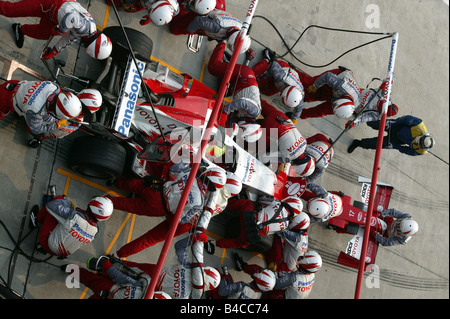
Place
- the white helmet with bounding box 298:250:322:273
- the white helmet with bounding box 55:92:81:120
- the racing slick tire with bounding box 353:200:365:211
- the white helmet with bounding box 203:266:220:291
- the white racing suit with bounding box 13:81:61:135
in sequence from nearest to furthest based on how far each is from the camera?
the white helmet with bounding box 55:92:81:120, the white racing suit with bounding box 13:81:61:135, the white helmet with bounding box 203:266:220:291, the white helmet with bounding box 298:250:322:273, the racing slick tire with bounding box 353:200:365:211

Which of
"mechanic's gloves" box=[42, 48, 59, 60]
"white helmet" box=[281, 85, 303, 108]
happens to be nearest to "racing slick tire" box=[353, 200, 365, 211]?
"white helmet" box=[281, 85, 303, 108]

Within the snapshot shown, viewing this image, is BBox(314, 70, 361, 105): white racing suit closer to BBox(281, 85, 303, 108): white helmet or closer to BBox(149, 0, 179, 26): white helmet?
BBox(281, 85, 303, 108): white helmet

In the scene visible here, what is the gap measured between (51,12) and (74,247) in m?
3.14

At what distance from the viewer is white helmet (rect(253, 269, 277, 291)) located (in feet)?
25.9

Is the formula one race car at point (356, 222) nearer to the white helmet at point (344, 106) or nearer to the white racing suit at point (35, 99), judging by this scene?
the white helmet at point (344, 106)

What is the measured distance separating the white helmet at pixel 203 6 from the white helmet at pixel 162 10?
47 centimetres

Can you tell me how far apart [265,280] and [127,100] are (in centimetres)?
342

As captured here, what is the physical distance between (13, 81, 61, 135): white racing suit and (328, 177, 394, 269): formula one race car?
574 cm

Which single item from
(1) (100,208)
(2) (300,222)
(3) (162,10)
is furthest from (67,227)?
(2) (300,222)

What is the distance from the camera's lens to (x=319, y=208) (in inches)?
349

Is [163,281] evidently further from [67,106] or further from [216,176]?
[67,106]

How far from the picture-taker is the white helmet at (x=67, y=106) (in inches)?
249

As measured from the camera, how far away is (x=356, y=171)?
456 inches

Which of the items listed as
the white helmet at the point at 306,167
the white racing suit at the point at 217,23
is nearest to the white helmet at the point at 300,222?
the white helmet at the point at 306,167
